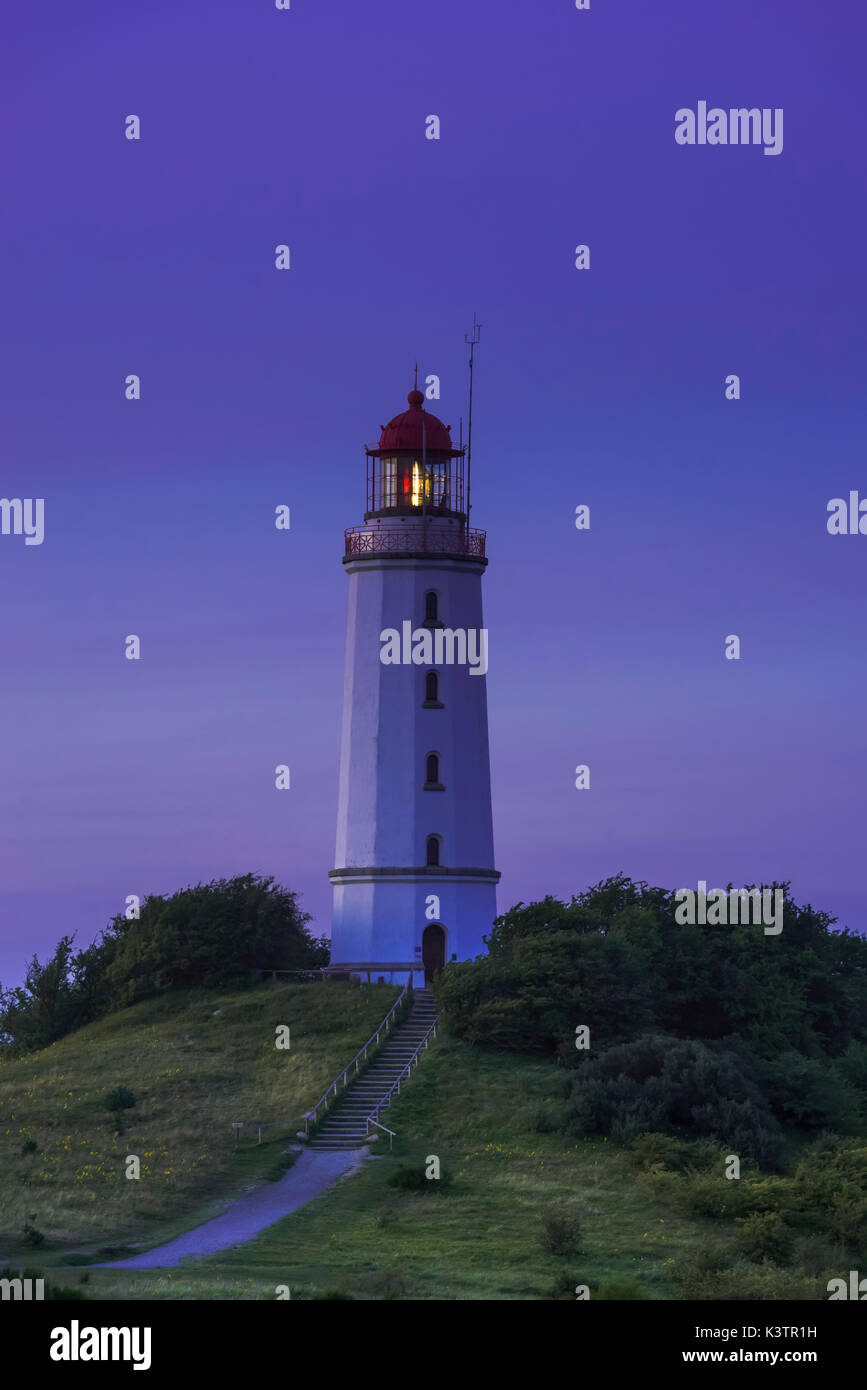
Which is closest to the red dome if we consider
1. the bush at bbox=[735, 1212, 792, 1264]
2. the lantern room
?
the lantern room

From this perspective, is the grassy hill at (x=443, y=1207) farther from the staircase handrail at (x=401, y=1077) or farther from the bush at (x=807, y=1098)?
the bush at (x=807, y=1098)

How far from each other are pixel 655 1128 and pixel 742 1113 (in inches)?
82.1

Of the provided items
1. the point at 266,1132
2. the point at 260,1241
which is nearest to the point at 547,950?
the point at 266,1132

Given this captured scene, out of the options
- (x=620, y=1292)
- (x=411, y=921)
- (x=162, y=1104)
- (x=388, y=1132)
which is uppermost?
(x=411, y=921)

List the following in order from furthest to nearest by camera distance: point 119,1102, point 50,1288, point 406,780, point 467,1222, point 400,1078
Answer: point 406,780 < point 400,1078 < point 119,1102 < point 467,1222 < point 50,1288

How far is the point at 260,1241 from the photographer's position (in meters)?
36.3

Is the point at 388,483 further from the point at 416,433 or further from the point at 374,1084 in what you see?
the point at 374,1084

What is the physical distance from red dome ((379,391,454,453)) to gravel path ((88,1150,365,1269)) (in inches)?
961

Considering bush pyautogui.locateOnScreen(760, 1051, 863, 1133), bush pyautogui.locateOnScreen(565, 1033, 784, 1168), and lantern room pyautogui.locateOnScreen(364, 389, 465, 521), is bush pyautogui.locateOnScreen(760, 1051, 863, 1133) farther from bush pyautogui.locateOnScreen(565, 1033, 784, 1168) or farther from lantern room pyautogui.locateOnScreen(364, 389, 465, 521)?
lantern room pyautogui.locateOnScreen(364, 389, 465, 521)

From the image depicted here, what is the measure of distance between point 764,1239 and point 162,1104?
1735 centimetres

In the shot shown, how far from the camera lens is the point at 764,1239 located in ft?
120

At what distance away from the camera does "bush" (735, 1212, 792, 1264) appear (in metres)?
36.2

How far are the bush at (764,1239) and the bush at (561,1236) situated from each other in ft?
10.6

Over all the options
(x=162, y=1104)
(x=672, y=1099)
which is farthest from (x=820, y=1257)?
(x=162, y=1104)
